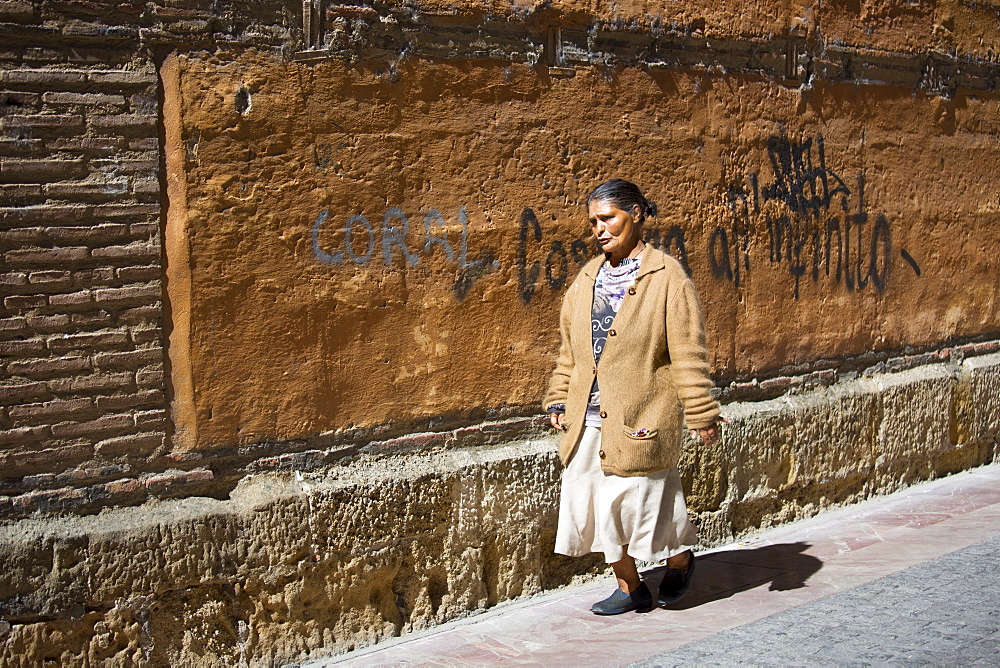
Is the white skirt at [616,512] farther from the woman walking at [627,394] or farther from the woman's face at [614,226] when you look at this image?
the woman's face at [614,226]

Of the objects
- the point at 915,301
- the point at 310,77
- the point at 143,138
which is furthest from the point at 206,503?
the point at 915,301

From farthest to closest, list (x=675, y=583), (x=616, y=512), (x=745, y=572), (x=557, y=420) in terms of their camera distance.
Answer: (x=745, y=572) < (x=675, y=583) < (x=557, y=420) < (x=616, y=512)

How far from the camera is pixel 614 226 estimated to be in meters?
4.27

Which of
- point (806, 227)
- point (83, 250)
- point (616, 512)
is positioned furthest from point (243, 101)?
point (806, 227)

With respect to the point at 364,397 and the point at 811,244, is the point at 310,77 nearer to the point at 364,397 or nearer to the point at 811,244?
the point at 364,397

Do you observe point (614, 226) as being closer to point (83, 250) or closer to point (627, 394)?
point (627, 394)

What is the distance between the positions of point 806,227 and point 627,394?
230 cm

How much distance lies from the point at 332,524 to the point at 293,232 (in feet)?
3.74

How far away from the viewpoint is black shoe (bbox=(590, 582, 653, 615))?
450cm

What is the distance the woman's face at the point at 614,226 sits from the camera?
168 inches

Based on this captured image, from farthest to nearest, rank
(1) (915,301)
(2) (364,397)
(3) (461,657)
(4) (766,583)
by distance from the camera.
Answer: (1) (915,301)
(4) (766,583)
(2) (364,397)
(3) (461,657)

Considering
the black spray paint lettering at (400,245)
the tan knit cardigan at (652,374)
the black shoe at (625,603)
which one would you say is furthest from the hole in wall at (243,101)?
the black shoe at (625,603)

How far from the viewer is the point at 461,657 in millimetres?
4137

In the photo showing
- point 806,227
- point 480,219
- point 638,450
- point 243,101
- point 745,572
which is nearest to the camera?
point 243,101
